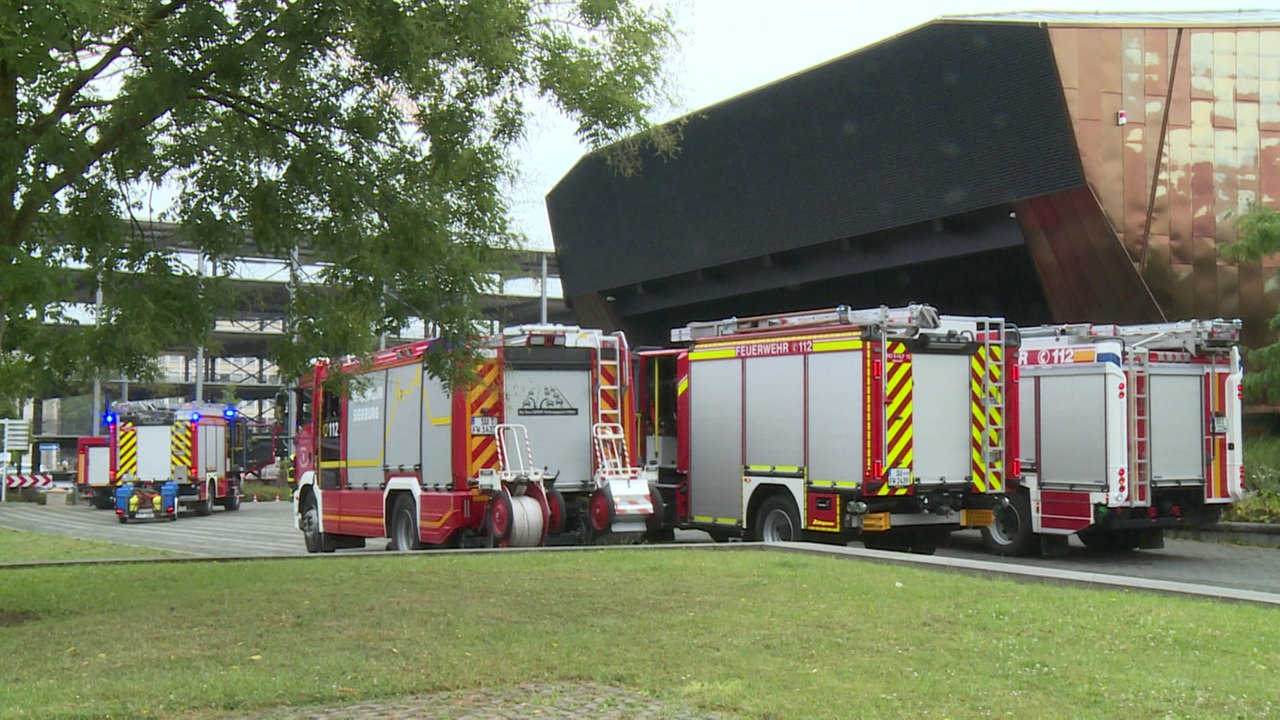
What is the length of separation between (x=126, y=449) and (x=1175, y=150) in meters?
26.1

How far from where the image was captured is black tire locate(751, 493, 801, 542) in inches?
653

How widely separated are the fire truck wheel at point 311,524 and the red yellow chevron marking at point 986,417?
998cm

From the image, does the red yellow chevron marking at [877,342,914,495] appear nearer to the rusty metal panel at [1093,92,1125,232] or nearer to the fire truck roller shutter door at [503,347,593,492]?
the fire truck roller shutter door at [503,347,593,492]

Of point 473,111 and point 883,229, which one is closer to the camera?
point 473,111

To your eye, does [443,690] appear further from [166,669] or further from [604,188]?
[604,188]

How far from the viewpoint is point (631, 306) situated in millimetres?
48375

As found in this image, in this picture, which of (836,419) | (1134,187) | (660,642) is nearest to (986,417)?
(836,419)

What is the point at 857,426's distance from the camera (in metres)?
15.7

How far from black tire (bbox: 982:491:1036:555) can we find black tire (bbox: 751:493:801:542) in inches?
108

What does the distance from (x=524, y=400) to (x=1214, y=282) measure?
58.9 feet

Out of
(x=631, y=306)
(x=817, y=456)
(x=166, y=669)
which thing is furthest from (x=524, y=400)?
(x=631, y=306)

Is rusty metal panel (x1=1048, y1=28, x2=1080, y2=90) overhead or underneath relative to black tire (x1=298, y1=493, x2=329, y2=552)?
overhead

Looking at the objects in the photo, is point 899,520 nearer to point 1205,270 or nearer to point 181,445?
point 1205,270

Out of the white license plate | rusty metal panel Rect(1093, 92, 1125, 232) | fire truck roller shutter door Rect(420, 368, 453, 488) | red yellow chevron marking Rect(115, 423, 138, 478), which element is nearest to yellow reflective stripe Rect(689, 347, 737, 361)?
the white license plate
